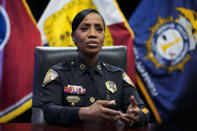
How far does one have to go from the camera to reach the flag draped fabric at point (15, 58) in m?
2.29

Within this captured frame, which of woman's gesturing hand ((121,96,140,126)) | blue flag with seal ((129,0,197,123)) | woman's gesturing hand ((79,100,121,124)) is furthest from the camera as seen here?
blue flag with seal ((129,0,197,123))

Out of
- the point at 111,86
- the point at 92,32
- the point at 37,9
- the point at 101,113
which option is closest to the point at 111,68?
the point at 111,86

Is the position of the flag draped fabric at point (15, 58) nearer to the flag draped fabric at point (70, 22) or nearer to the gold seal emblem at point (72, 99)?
the flag draped fabric at point (70, 22)

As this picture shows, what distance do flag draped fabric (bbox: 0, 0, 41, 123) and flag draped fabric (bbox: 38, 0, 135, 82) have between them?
172 mm

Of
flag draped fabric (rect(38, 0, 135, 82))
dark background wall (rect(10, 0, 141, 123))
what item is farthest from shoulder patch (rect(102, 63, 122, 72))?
dark background wall (rect(10, 0, 141, 123))

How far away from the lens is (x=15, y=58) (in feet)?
7.61

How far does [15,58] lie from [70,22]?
674mm

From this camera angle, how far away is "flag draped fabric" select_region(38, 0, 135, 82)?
2.44 m

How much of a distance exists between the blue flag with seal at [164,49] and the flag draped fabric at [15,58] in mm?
1206

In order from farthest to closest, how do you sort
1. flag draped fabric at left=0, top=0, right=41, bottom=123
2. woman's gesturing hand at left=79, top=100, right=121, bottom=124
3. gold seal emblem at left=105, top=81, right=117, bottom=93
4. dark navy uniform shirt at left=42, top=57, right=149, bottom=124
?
flag draped fabric at left=0, top=0, right=41, bottom=123, gold seal emblem at left=105, top=81, right=117, bottom=93, dark navy uniform shirt at left=42, top=57, right=149, bottom=124, woman's gesturing hand at left=79, top=100, right=121, bottom=124

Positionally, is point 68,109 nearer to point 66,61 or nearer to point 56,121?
point 56,121

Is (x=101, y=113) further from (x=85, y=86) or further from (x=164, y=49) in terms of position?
(x=164, y=49)

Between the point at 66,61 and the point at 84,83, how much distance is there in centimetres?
20

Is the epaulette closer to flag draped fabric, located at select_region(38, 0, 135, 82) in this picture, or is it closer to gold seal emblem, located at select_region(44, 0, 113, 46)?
A: flag draped fabric, located at select_region(38, 0, 135, 82)
